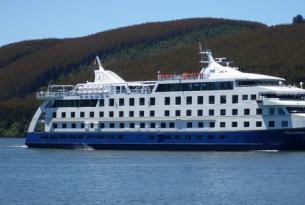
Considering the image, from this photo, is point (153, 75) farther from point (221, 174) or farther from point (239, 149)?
point (221, 174)

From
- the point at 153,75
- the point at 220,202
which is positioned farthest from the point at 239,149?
the point at 153,75

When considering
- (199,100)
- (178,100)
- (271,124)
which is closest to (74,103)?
(178,100)

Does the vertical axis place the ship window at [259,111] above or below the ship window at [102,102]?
below

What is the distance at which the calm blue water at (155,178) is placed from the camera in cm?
4728

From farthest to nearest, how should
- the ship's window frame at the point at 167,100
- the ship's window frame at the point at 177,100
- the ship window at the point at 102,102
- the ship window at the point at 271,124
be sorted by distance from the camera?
the ship window at the point at 102,102, the ship's window frame at the point at 167,100, the ship's window frame at the point at 177,100, the ship window at the point at 271,124

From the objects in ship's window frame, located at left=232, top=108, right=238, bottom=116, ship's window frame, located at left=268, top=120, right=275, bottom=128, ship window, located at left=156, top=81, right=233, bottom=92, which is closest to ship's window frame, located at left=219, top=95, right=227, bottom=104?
ship window, located at left=156, top=81, right=233, bottom=92

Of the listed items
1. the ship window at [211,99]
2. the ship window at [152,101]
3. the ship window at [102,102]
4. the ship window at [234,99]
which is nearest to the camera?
the ship window at [234,99]

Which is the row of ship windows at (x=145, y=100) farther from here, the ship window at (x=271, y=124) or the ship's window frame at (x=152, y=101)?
the ship window at (x=271, y=124)

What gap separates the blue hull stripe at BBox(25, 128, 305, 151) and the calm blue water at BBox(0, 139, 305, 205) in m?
1.33

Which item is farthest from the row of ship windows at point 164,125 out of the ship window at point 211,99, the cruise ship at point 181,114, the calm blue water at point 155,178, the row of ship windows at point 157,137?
the calm blue water at point 155,178

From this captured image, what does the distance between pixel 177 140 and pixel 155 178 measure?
20.3 meters

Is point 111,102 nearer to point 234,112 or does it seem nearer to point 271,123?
point 234,112

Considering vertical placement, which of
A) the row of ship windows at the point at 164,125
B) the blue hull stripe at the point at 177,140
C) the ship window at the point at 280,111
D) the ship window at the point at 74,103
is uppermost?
the ship window at the point at 74,103

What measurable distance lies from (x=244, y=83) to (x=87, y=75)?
104 meters
